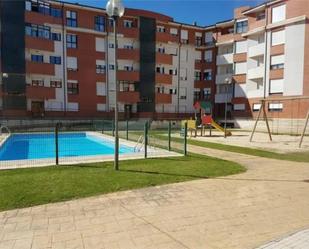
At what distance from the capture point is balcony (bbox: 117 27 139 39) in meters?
41.3

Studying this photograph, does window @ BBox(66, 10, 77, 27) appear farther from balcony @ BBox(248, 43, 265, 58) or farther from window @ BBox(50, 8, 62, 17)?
balcony @ BBox(248, 43, 265, 58)

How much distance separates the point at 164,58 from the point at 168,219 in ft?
133

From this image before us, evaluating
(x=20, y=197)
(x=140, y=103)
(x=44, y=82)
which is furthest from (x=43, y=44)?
(x=20, y=197)

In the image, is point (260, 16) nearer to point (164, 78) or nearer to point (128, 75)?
point (164, 78)

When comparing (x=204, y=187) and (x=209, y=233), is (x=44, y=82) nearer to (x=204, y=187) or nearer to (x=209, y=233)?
(x=204, y=187)

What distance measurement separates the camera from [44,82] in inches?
1462

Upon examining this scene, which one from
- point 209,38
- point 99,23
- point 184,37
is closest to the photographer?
point 99,23

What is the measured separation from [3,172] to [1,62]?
2840cm

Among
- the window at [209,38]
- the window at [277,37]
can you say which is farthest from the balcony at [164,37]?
the window at [277,37]

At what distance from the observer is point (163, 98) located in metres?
44.9

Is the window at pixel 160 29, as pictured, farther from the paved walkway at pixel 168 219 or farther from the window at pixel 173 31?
the paved walkway at pixel 168 219

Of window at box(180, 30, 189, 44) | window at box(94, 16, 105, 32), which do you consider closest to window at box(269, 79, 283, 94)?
window at box(180, 30, 189, 44)

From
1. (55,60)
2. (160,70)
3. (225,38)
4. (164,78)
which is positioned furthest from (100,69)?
(225,38)

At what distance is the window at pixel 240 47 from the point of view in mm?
42022
